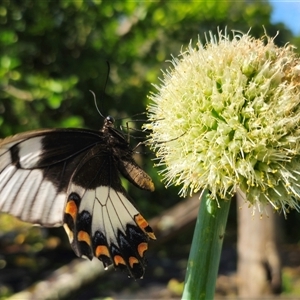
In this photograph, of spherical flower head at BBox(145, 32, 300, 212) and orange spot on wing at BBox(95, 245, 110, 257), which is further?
orange spot on wing at BBox(95, 245, 110, 257)

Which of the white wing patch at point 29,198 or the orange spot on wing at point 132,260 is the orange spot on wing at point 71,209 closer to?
the white wing patch at point 29,198

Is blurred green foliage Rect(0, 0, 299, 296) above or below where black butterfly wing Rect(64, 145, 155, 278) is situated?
above

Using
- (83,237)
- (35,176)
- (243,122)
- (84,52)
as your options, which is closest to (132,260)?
(83,237)

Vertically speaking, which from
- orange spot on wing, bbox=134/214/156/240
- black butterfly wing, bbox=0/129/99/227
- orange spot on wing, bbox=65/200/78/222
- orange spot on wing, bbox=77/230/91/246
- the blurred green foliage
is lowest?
orange spot on wing, bbox=77/230/91/246

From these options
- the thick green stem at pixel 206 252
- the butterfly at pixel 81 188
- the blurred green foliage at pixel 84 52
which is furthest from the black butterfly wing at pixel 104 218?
the blurred green foliage at pixel 84 52

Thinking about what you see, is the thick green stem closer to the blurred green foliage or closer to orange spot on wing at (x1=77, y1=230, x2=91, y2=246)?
orange spot on wing at (x1=77, y1=230, x2=91, y2=246)

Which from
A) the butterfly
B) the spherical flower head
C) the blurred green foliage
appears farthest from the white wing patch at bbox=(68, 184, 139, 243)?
the blurred green foliage

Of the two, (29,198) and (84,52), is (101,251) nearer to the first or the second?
(29,198)

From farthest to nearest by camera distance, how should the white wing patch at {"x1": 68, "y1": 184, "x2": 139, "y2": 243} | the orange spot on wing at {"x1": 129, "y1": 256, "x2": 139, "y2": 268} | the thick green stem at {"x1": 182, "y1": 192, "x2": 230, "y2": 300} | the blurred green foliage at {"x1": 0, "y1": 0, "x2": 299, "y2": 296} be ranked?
the blurred green foliage at {"x1": 0, "y1": 0, "x2": 299, "y2": 296}, the white wing patch at {"x1": 68, "y1": 184, "x2": 139, "y2": 243}, the orange spot on wing at {"x1": 129, "y1": 256, "x2": 139, "y2": 268}, the thick green stem at {"x1": 182, "y1": 192, "x2": 230, "y2": 300}
